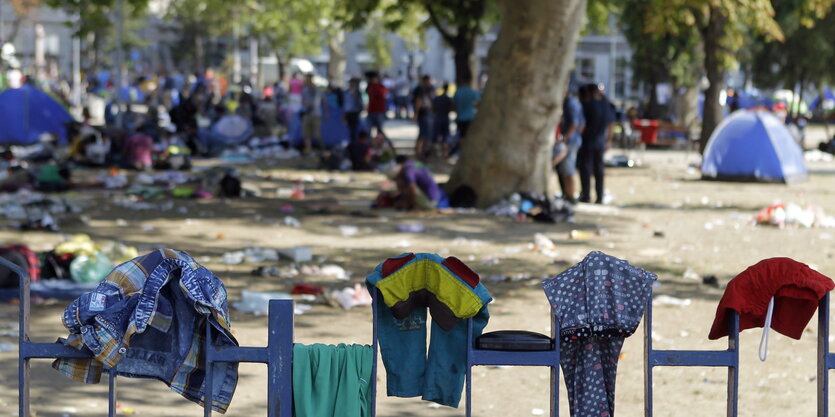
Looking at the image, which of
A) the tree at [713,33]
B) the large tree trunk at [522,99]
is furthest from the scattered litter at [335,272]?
the tree at [713,33]

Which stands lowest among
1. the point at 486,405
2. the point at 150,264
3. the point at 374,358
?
the point at 486,405

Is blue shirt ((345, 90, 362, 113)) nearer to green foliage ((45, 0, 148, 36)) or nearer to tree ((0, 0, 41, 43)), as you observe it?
green foliage ((45, 0, 148, 36))

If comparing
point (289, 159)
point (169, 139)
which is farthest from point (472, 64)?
point (169, 139)

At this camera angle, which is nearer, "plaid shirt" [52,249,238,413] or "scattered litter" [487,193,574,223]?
"plaid shirt" [52,249,238,413]

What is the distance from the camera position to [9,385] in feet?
22.4

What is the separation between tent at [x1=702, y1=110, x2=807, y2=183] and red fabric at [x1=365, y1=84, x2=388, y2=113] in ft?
25.1

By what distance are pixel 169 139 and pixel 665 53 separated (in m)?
17.0

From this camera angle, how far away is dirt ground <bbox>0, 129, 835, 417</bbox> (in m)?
6.73

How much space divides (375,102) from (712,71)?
7284 mm

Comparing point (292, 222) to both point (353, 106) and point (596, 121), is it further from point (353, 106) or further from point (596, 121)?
point (353, 106)

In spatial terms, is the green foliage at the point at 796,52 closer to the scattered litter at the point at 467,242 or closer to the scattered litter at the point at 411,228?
the scattered litter at the point at 411,228

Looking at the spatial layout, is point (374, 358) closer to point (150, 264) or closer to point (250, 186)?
point (150, 264)

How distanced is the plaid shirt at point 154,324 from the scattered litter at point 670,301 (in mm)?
5871

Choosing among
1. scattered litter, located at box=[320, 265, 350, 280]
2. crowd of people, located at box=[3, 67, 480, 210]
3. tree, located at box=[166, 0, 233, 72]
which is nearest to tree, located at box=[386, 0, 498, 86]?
crowd of people, located at box=[3, 67, 480, 210]
